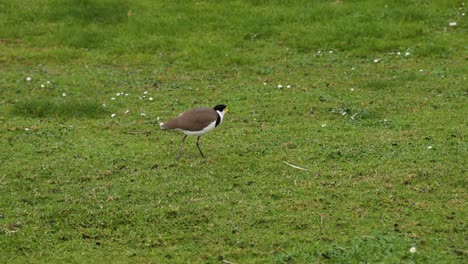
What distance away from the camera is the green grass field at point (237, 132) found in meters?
7.81

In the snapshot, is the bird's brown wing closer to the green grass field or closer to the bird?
the bird

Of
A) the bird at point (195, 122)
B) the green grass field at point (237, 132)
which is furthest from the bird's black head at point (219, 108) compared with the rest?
the green grass field at point (237, 132)

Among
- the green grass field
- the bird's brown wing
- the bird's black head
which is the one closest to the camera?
the green grass field

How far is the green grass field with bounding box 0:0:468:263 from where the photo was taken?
7809 millimetres

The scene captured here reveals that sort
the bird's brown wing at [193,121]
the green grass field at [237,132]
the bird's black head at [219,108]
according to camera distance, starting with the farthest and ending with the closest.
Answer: the bird's black head at [219,108] → the bird's brown wing at [193,121] → the green grass field at [237,132]

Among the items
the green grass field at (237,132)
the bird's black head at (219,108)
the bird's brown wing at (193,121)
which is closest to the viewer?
the green grass field at (237,132)

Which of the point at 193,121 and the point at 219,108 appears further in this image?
the point at 219,108

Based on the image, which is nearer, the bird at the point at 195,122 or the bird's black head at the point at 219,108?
the bird at the point at 195,122

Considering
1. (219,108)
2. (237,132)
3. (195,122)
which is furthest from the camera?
(237,132)

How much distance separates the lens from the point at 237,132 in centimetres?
1172

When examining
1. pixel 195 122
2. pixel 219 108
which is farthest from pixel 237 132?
pixel 195 122

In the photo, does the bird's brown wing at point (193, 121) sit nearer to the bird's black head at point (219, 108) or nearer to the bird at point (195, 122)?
the bird at point (195, 122)

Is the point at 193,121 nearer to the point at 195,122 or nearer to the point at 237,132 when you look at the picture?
the point at 195,122

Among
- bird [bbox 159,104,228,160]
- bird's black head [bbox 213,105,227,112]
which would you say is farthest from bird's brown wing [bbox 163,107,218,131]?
bird's black head [bbox 213,105,227,112]
